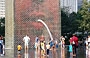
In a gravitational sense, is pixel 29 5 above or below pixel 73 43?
above

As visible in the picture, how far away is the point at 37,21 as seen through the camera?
31.3 m

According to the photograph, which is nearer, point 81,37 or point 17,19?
point 17,19

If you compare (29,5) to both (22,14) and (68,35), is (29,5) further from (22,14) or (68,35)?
(68,35)

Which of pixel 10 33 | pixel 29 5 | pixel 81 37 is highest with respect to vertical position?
pixel 29 5

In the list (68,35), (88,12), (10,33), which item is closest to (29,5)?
(10,33)

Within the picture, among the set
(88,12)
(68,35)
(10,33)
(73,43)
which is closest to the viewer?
(73,43)

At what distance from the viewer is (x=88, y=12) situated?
50000 millimetres

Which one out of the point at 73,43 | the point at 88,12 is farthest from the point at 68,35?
the point at 73,43

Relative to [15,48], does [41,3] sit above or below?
above

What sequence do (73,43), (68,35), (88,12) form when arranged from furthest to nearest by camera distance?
(68,35), (88,12), (73,43)

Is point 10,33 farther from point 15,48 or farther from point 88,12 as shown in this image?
point 88,12

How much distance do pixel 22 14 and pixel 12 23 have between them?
152 cm

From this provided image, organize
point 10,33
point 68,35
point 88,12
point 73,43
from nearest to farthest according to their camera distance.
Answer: point 73,43 → point 10,33 → point 88,12 → point 68,35

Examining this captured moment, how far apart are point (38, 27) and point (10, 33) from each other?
3.15m
